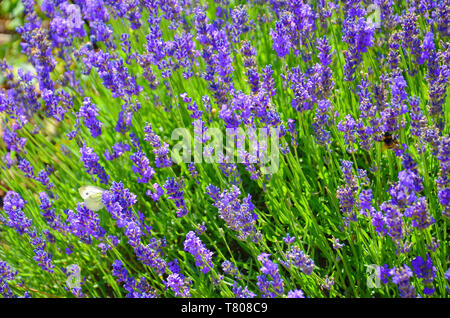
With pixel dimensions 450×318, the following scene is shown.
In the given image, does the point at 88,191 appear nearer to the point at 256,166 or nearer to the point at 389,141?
the point at 256,166

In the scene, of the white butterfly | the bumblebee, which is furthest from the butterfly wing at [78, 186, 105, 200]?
the bumblebee

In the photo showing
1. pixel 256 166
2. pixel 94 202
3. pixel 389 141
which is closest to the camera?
pixel 389 141

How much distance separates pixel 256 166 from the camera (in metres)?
2.98

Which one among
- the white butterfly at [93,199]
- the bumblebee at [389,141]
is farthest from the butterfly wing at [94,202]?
the bumblebee at [389,141]

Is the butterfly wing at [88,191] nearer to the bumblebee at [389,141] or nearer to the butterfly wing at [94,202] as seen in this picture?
the butterfly wing at [94,202]

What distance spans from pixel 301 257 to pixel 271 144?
0.78m

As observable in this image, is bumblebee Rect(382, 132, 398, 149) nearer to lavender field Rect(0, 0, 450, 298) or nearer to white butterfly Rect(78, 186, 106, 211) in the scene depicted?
lavender field Rect(0, 0, 450, 298)

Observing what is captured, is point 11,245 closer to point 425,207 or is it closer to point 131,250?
point 131,250

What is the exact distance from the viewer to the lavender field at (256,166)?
206 centimetres

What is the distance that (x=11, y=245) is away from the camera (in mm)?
3375

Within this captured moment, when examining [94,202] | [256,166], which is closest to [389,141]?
[256,166]

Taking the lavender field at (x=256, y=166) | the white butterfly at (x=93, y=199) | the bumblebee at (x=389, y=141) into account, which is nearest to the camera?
the lavender field at (x=256, y=166)

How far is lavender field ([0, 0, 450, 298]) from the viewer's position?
6.76ft
